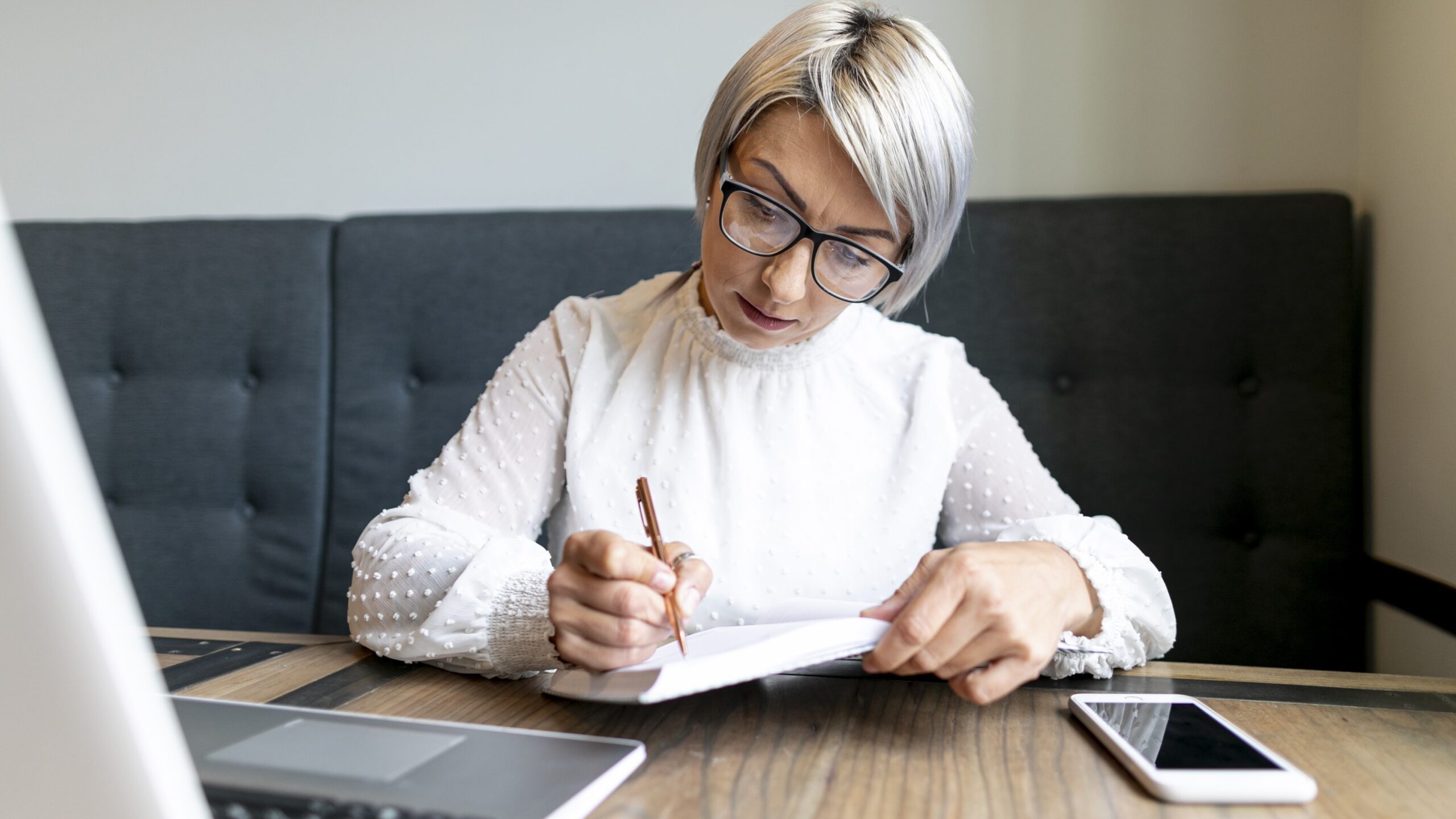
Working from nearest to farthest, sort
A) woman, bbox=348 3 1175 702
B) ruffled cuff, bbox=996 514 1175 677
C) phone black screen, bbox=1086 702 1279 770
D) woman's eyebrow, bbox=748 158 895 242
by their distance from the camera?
phone black screen, bbox=1086 702 1279 770 < woman, bbox=348 3 1175 702 < ruffled cuff, bbox=996 514 1175 677 < woman's eyebrow, bbox=748 158 895 242

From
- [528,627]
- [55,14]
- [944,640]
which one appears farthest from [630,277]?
[55,14]

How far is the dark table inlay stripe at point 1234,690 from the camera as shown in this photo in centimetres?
74

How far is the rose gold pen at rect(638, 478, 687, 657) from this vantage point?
0.64 m

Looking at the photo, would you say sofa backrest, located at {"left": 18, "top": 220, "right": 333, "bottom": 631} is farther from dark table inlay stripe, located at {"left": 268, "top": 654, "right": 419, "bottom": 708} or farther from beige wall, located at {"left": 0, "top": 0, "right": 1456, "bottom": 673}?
dark table inlay stripe, located at {"left": 268, "top": 654, "right": 419, "bottom": 708}

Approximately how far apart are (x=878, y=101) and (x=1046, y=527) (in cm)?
45

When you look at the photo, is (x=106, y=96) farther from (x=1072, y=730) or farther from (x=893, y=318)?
(x=1072, y=730)

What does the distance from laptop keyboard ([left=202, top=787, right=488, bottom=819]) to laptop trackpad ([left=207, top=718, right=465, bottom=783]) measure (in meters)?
0.03

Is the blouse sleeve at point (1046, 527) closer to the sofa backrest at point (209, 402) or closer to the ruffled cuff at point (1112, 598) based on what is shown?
the ruffled cuff at point (1112, 598)

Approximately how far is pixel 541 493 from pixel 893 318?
711mm

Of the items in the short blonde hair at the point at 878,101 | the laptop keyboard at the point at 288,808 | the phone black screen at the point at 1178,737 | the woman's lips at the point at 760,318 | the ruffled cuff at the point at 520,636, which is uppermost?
the short blonde hair at the point at 878,101

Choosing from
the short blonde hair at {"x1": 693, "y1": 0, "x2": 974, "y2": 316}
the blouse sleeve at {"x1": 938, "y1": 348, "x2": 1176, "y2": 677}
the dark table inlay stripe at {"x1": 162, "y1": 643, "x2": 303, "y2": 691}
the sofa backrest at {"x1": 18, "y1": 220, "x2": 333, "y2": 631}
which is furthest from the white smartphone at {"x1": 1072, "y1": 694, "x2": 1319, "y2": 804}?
the sofa backrest at {"x1": 18, "y1": 220, "x2": 333, "y2": 631}

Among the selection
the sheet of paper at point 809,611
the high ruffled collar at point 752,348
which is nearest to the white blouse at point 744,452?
the high ruffled collar at point 752,348

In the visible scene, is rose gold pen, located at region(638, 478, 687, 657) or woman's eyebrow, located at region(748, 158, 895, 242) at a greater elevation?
woman's eyebrow, located at region(748, 158, 895, 242)

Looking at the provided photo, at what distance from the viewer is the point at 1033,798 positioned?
53 centimetres
